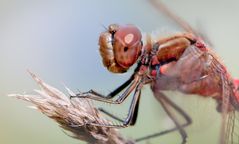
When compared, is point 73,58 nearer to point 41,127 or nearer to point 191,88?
point 41,127

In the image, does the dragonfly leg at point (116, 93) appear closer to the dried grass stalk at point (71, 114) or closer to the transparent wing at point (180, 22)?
the dried grass stalk at point (71, 114)

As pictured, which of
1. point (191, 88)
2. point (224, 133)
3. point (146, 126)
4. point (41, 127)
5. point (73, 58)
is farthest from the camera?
point (73, 58)

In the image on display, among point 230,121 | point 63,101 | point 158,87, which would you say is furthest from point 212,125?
point 63,101

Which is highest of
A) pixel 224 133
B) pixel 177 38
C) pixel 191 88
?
pixel 177 38

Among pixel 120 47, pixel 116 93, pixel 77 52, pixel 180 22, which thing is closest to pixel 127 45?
pixel 120 47

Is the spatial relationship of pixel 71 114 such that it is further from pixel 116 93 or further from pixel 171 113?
pixel 171 113

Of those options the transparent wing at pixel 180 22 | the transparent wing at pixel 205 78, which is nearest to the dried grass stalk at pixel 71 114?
the transparent wing at pixel 205 78

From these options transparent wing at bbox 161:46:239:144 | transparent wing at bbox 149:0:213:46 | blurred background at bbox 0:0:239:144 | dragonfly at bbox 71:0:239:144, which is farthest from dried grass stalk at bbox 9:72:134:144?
transparent wing at bbox 149:0:213:46
